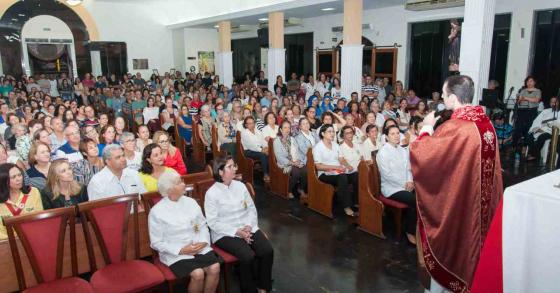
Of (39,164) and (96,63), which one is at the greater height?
(96,63)

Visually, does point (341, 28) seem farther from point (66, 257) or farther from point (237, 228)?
point (66, 257)

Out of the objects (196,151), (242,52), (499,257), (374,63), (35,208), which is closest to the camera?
(499,257)

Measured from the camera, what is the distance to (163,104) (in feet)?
29.4

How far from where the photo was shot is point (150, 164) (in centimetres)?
389

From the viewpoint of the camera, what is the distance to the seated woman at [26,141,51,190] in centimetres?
397

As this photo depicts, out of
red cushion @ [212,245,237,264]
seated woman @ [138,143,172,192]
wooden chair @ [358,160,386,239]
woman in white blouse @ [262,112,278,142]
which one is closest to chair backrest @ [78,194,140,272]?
red cushion @ [212,245,237,264]

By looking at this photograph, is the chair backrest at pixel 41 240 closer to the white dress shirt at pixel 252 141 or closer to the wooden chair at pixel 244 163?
the wooden chair at pixel 244 163

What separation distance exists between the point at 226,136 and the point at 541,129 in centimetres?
548

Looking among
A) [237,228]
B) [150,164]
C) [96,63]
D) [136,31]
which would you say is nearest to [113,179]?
[150,164]

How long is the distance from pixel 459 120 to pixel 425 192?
467mm

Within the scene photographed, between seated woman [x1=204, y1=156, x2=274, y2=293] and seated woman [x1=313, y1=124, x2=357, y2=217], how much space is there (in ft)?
5.76

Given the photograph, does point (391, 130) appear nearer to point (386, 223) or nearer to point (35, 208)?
point (386, 223)

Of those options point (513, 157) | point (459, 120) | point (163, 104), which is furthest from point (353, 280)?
point (163, 104)

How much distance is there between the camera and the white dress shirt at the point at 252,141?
6.52 metres
